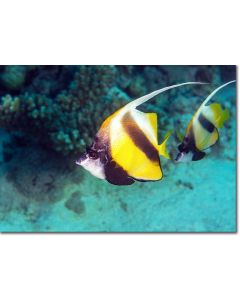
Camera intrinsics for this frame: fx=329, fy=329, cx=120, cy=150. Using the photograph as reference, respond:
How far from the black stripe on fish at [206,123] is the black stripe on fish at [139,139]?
62 centimetres

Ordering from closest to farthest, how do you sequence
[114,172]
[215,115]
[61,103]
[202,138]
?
1. [114,172]
2. [202,138]
3. [215,115]
4. [61,103]

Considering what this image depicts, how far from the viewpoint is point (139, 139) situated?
1.32 metres

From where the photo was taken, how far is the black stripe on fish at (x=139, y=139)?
4.29ft

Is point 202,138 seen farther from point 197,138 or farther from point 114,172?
point 114,172

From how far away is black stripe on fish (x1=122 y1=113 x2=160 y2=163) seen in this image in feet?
4.29

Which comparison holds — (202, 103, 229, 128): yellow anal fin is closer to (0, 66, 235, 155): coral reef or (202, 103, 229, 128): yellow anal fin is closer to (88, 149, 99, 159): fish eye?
(88, 149, 99, 159): fish eye

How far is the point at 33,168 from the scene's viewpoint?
10.4ft

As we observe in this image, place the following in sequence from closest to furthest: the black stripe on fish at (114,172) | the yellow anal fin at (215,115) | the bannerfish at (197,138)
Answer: the black stripe on fish at (114,172) < the bannerfish at (197,138) < the yellow anal fin at (215,115)

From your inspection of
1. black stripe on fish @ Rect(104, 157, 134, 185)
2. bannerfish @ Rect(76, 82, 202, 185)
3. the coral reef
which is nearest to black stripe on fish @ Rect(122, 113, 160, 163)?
bannerfish @ Rect(76, 82, 202, 185)

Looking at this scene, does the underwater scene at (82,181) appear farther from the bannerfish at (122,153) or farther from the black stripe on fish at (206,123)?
the bannerfish at (122,153)

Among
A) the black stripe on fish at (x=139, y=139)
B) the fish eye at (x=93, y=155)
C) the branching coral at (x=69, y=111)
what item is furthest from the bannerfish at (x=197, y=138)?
the branching coral at (x=69, y=111)

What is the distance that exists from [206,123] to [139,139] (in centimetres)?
69

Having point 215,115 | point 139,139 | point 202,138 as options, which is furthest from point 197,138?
point 139,139

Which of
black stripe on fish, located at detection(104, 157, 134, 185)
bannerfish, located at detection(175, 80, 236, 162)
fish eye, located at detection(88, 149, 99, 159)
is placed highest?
fish eye, located at detection(88, 149, 99, 159)
